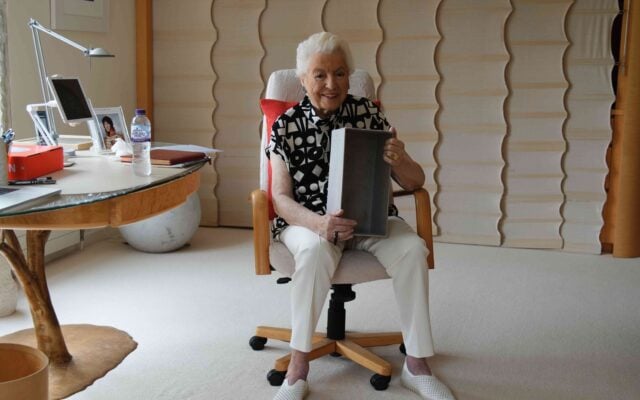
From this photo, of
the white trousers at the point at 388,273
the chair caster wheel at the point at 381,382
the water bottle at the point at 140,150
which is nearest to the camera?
the water bottle at the point at 140,150

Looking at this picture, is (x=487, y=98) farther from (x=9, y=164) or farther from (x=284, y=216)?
(x=9, y=164)

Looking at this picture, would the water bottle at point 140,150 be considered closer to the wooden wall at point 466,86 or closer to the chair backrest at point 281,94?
the chair backrest at point 281,94

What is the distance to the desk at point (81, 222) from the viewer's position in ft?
6.37

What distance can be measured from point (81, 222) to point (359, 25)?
2812mm

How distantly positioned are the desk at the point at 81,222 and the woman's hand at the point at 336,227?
45 cm

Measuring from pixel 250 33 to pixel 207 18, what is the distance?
0.28 meters

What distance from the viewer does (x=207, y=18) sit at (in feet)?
15.1

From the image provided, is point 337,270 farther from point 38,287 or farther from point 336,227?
point 38,287

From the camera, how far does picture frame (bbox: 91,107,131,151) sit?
115 inches

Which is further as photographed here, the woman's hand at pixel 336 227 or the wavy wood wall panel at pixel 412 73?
the wavy wood wall panel at pixel 412 73

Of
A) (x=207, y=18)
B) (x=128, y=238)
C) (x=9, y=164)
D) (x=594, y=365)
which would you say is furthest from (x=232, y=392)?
(x=207, y=18)

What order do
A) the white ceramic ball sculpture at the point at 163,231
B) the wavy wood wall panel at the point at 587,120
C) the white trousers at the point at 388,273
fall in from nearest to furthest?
the white trousers at the point at 388,273, the white ceramic ball sculpture at the point at 163,231, the wavy wood wall panel at the point at 587,120

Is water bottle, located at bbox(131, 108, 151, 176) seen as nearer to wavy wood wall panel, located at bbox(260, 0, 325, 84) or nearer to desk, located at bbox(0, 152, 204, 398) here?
desk, located at bbox(0, 152, 204, 398)

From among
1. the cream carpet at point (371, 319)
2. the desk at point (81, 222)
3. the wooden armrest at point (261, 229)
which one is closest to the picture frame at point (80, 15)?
the cream carpet at point (371, 319)
